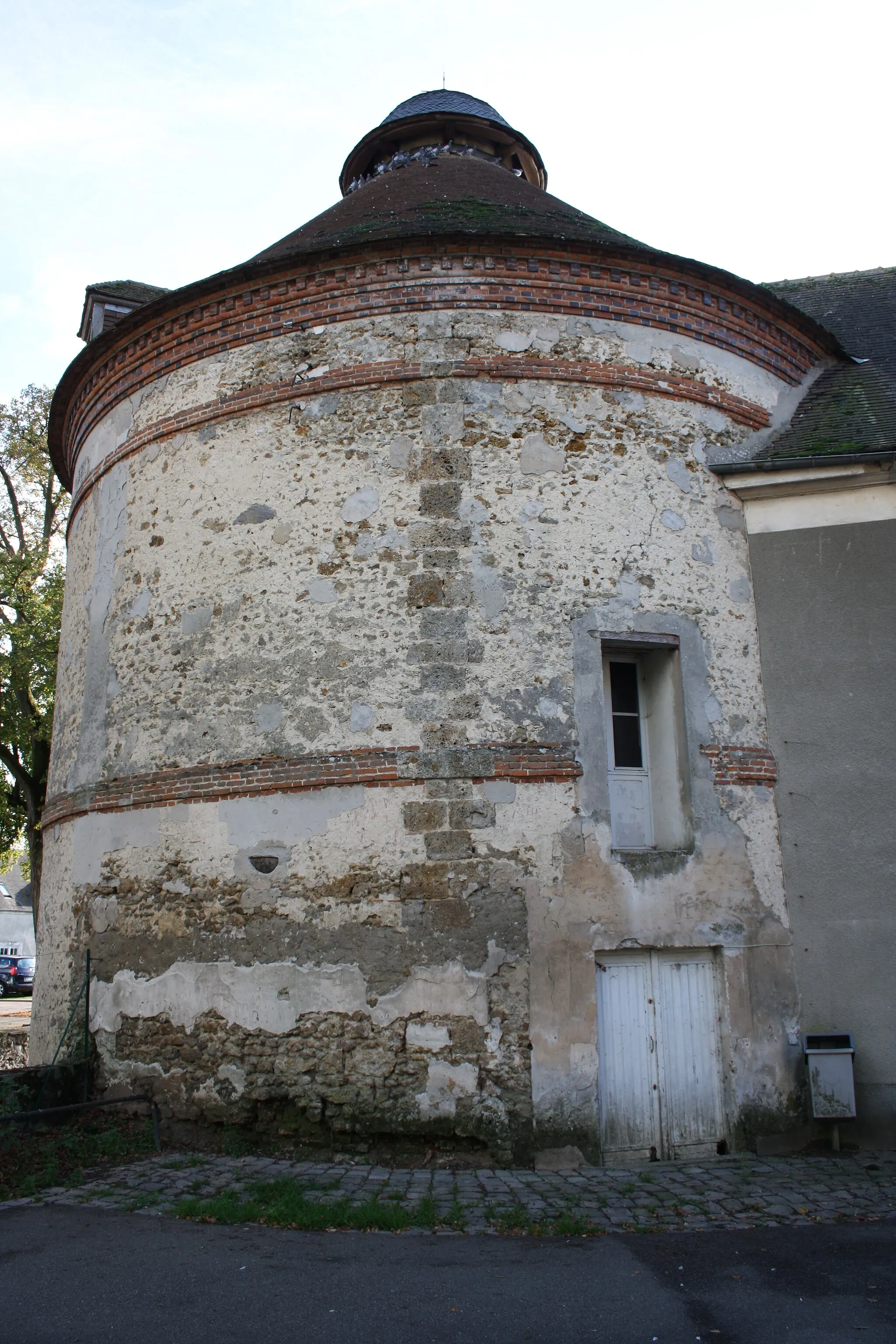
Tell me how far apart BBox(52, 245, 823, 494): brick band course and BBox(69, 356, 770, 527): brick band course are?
0.51 meters

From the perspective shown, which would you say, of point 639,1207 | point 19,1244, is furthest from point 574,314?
point 19,1244

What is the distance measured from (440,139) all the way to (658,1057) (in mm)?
12882

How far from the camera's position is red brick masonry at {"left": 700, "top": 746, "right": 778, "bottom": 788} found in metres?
7.88

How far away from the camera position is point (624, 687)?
8.28 metres

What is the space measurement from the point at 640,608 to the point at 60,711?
597cm

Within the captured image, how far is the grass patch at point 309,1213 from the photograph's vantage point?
18.3 ft

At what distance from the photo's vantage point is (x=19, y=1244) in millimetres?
5359

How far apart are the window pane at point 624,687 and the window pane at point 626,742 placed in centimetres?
8

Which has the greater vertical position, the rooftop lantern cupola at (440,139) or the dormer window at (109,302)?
the rooftop lantern cupola at (440,139)

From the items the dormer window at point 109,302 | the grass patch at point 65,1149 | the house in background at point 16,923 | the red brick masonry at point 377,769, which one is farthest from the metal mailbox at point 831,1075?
the house in background at point 16,923

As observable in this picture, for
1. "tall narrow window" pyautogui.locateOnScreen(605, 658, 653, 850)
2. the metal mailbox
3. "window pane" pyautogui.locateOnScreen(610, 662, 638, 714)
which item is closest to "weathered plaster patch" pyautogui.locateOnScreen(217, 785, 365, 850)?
"tall narrow window" pyautogui.locateOnScreen(605, 658, 653, 850)

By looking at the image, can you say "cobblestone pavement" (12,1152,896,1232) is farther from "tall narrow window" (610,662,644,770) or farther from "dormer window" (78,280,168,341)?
"dormer window" (78,280,168,341)

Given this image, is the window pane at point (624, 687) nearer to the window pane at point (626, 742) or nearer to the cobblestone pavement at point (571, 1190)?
the window pane at point (626, 742)

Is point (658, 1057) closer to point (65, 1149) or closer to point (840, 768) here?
point (840, 768)
